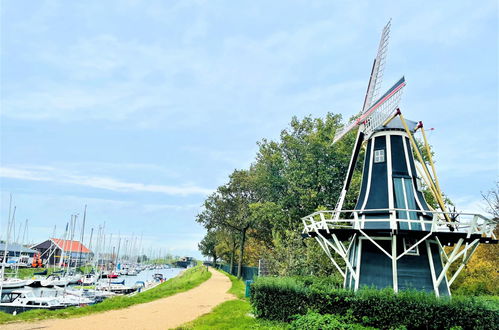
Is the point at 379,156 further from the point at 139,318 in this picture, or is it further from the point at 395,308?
the point at 139,318

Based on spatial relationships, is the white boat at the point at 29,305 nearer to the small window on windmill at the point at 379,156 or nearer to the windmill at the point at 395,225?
the windmill at the point at 395,225

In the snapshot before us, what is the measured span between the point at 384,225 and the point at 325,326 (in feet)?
21.7

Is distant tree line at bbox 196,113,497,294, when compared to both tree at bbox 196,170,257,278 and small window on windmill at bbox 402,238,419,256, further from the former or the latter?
small window on windmill at bbox 402,238,419,256

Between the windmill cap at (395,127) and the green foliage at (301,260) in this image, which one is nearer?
the windmill cap at (395,127)

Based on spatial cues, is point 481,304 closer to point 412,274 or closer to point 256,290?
point 412,274

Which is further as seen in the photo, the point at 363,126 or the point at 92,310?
the point at 363,126

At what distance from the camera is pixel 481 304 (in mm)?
11141

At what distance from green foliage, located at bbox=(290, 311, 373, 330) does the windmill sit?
3.51 meters

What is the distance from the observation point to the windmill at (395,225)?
14289mm

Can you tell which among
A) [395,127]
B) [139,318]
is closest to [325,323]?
[139,318]

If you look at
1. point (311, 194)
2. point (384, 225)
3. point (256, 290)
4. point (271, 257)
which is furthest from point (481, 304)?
point (311, 194)

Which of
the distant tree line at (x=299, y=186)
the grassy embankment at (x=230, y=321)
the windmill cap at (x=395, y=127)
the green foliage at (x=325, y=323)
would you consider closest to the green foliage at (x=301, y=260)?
the distant tree line at (x=299, y=186)

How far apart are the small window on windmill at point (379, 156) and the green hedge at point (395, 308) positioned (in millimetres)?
7084

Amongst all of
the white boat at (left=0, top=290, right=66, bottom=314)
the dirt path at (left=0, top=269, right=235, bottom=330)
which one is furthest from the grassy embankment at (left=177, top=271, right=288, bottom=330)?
the white boat at (left=0, top=290, right=66, bottom=314)
